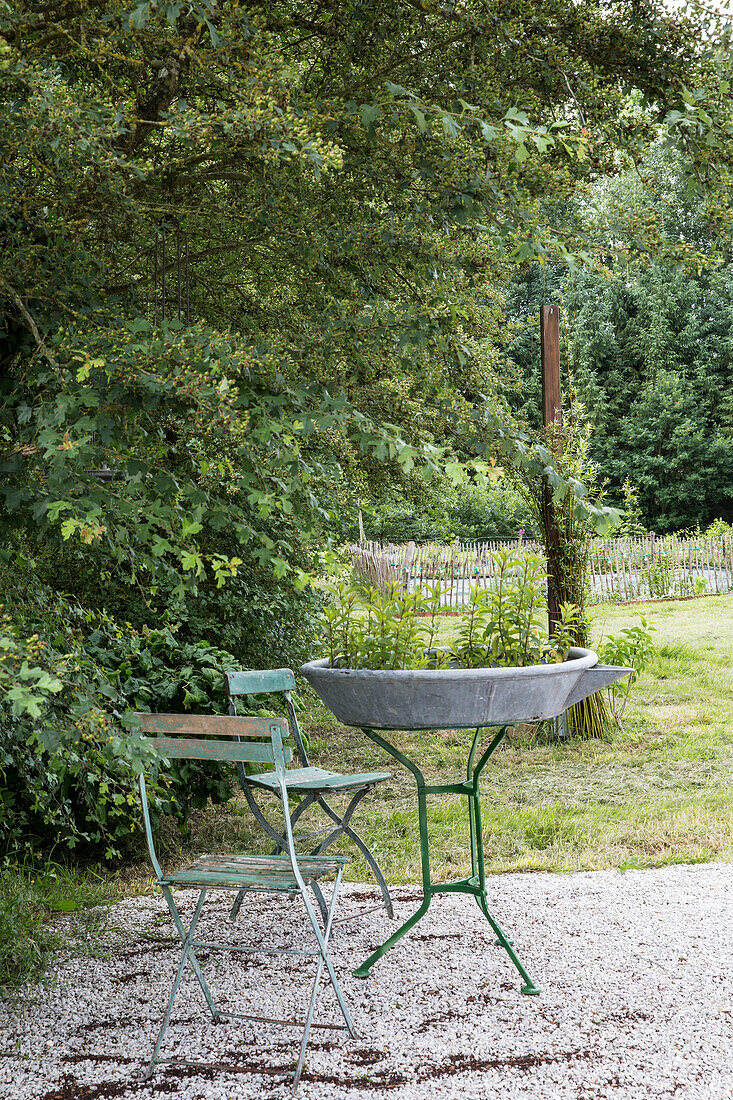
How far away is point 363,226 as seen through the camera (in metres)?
3.16

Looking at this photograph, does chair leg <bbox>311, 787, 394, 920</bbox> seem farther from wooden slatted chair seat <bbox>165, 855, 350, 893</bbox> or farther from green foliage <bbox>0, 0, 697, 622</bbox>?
green foliage <bbox>0, 0, 697, 622</bbox>

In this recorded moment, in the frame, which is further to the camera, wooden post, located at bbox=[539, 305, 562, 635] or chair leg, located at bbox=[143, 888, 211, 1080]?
wooden post, located at bbox=[539, 305, 562, 635]

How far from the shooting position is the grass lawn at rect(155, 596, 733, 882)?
15.9 ft

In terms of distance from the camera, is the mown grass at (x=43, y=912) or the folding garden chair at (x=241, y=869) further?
the mown grass at (x=43, y=912)

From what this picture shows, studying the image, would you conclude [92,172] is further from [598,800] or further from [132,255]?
[598,800]

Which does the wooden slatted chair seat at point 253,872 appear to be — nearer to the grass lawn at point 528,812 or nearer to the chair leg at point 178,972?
the chair leg at point 178,972

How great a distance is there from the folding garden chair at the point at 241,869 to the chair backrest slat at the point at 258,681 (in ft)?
2.72

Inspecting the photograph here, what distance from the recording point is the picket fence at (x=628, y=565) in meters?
16.8

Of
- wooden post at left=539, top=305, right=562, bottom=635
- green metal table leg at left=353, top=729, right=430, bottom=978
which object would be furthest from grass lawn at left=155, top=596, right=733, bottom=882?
wooden post at left=539, top=305, right=562, bottom=635

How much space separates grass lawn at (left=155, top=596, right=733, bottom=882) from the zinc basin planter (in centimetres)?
60

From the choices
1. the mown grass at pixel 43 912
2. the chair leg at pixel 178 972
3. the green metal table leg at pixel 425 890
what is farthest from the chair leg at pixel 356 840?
the mown grass at pixel 43 912

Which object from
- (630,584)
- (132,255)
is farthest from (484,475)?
(630,584)

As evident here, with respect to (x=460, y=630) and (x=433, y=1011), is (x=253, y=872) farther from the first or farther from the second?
(x=460, y=630)

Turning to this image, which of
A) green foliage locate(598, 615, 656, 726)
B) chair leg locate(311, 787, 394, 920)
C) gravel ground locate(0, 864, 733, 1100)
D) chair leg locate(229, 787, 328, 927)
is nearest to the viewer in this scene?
gravel ground locate(0, 864, 733, 1100)
